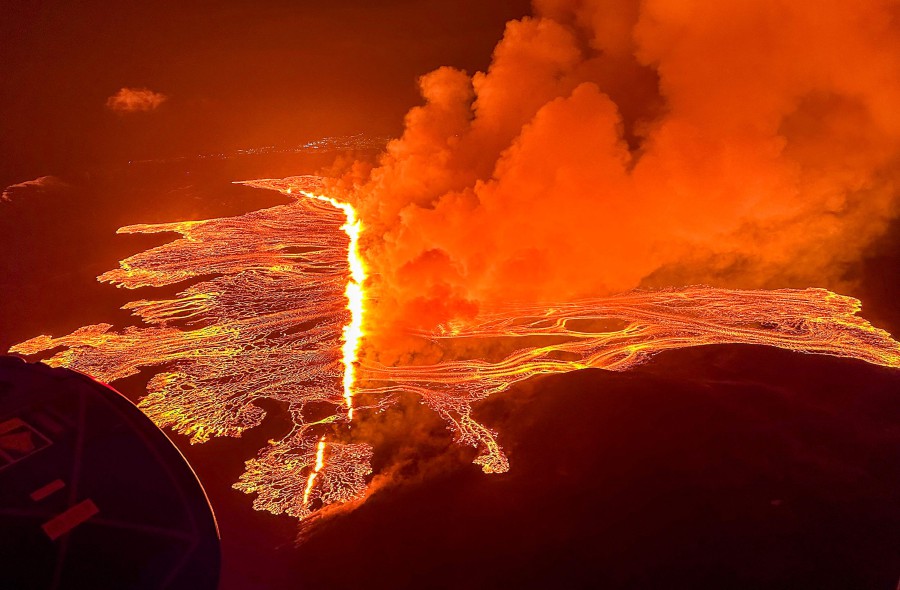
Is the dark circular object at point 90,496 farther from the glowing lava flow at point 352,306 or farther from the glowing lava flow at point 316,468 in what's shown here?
the glowing lava flow at point 352,306

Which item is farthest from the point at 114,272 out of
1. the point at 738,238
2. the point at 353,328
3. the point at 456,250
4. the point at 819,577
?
the point at 738,238

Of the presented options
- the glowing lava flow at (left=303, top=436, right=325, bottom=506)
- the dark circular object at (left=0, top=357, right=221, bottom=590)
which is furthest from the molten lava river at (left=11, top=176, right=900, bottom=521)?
the dark circular object at (left=0, top=357, right=221, bottom=590)

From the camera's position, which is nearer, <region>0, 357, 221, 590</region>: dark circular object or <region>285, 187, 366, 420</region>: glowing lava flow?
<region>0, 357, 221, 590</region>: dark circular object

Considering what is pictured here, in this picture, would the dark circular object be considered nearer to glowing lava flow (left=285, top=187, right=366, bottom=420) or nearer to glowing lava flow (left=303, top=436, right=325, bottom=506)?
glowing lava flow (left=303, top=436, right=325, bottom=506)

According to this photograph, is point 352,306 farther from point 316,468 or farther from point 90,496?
point 90,496

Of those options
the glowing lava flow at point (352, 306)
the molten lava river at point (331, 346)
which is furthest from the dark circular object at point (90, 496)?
the glowing lava flow at point (352, 306)
